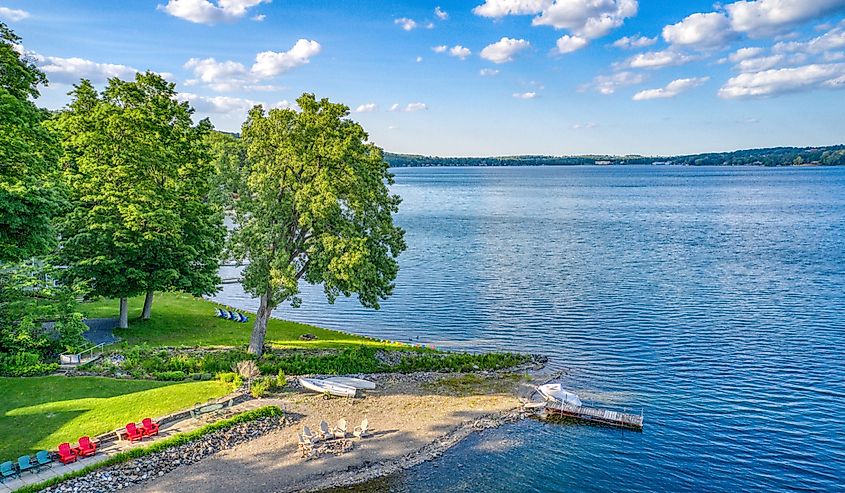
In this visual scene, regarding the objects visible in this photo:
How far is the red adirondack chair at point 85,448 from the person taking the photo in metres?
22.4

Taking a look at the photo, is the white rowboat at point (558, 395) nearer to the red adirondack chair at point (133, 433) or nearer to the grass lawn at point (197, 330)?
the grass lawn at point (197, 330)

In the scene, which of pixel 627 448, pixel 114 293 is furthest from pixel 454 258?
pixel 627 448

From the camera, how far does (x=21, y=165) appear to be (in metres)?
27.7

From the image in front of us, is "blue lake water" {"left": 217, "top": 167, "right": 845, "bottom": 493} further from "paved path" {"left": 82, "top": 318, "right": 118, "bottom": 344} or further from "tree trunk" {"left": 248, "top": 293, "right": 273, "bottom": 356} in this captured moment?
"paved path" {"left": 82, "top": 318, "right": 118, "bottom": 344}

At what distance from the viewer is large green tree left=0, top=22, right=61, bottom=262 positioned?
26.3 meters

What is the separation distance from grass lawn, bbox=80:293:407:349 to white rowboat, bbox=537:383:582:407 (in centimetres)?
1325

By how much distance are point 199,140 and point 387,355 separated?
68.0ft

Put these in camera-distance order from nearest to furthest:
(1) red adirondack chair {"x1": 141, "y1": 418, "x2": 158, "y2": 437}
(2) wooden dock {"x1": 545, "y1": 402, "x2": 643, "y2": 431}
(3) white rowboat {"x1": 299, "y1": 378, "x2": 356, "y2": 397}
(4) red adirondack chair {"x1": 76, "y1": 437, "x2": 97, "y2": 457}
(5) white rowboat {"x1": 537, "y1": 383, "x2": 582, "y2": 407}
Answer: (4) red adirondack chair {"x1": 76, "y1": 437, "x2": 97, "y2": 457}
(1) red adirondack chair {"x1": 141, "y1": 418, "x2": 158, "y2": 437}
(2) wooden dock {"x1": 545, "y1": 402, "x2": 643, "y2": 431}
(3) white rowboat {"x1": 299, "y1": 378, "x2": 356, "y2": 397}
(5) white rowboat {"x1": 537, "y1": 383, "x2": 582, "y2": 407}

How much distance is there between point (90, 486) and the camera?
20734 millimetres

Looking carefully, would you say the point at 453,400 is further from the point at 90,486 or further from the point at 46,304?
the point at 46,304

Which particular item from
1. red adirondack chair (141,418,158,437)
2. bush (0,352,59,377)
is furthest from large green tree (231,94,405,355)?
bush (0,352,59,377)

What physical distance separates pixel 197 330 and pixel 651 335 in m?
33.7

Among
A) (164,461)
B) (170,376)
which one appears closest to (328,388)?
(170,376)

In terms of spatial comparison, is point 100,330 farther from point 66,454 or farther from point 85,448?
point 66,454
